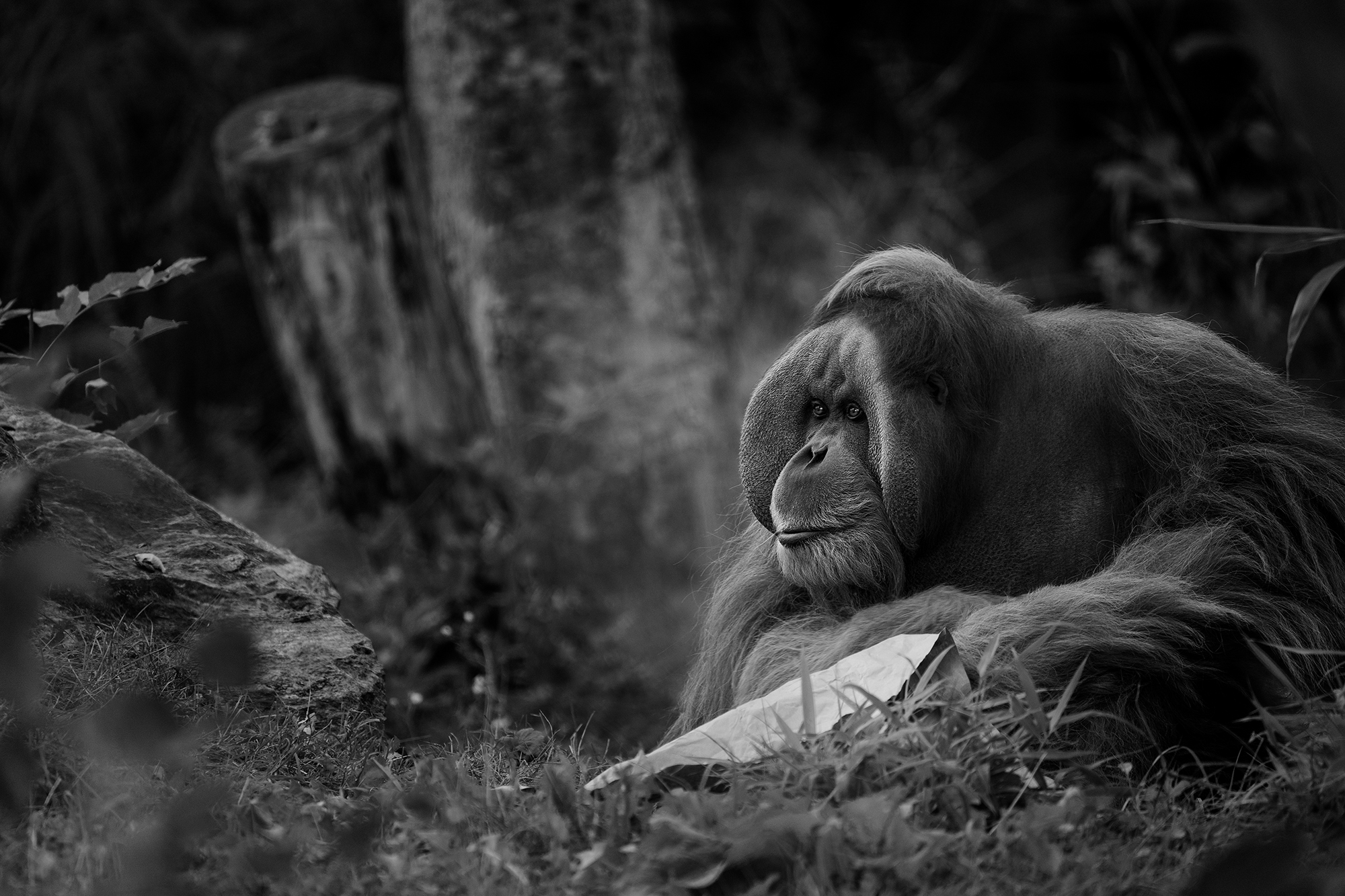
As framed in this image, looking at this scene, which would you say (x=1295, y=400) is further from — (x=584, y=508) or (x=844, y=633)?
(x=584, y=508)

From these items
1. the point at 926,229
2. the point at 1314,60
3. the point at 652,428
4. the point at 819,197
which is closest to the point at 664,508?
the point at 652,428

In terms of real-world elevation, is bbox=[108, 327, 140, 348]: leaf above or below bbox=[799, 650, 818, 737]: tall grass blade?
above

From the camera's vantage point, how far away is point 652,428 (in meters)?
6.83

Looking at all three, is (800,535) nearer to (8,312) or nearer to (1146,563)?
(1146,563)

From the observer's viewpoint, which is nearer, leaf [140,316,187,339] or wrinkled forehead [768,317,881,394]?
leaf [140,316,187,339]

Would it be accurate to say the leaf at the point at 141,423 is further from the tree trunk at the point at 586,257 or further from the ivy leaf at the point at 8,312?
the tree trunk at the point at 586,257

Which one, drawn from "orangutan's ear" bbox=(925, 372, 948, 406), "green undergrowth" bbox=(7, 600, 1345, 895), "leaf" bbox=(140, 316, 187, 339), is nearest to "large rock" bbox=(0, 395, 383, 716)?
"green undergrowth" bbox=(7, 600, 1345, 895)

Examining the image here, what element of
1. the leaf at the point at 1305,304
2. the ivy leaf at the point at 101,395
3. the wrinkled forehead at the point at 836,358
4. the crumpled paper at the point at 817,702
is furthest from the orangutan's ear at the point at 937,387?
the ivy leaf at the point at 101,395

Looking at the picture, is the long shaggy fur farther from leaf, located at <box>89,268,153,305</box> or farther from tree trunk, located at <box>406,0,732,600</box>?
tree trunk, located at <box>406,0,732,600</box>

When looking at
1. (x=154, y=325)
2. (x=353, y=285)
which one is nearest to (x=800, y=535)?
(x=154, y=325)

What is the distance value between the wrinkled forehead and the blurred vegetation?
4.77ft

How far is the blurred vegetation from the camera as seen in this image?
5.61 m

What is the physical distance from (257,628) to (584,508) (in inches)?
146

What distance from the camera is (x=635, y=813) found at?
7.34ft
